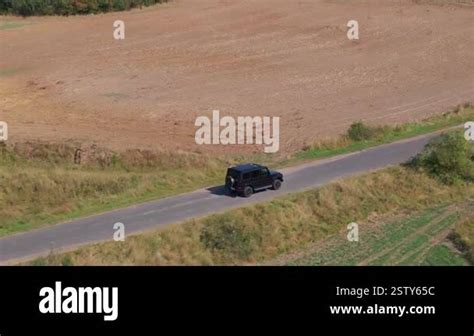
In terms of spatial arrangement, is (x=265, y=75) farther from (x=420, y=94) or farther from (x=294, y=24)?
(x=294, y=24)

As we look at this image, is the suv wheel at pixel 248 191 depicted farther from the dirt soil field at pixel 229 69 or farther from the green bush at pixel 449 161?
the green bush at pixel 449 161

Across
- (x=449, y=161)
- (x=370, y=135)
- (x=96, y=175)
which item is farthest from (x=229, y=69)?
(x=449, y=161)

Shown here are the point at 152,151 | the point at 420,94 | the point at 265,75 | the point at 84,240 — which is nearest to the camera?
the point at 84,240

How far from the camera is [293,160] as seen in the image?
3397 cm

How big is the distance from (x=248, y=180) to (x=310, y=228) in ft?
9.97

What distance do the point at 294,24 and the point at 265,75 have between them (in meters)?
18.8

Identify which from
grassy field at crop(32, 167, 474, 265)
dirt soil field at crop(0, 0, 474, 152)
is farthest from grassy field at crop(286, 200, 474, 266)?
dirt soil field at crop(0, 0, 474, 152)

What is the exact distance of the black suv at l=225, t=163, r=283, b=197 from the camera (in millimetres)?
28734

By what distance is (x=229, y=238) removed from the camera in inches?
1025

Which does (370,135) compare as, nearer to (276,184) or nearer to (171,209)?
(276,184)

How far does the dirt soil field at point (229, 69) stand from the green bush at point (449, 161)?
6860 mm

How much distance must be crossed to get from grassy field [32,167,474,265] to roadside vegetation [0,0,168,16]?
5411 cm

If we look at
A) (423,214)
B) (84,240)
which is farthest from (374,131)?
(84,240)

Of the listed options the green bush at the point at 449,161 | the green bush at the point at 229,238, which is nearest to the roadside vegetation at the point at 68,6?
the green bush at the point at 449,161
